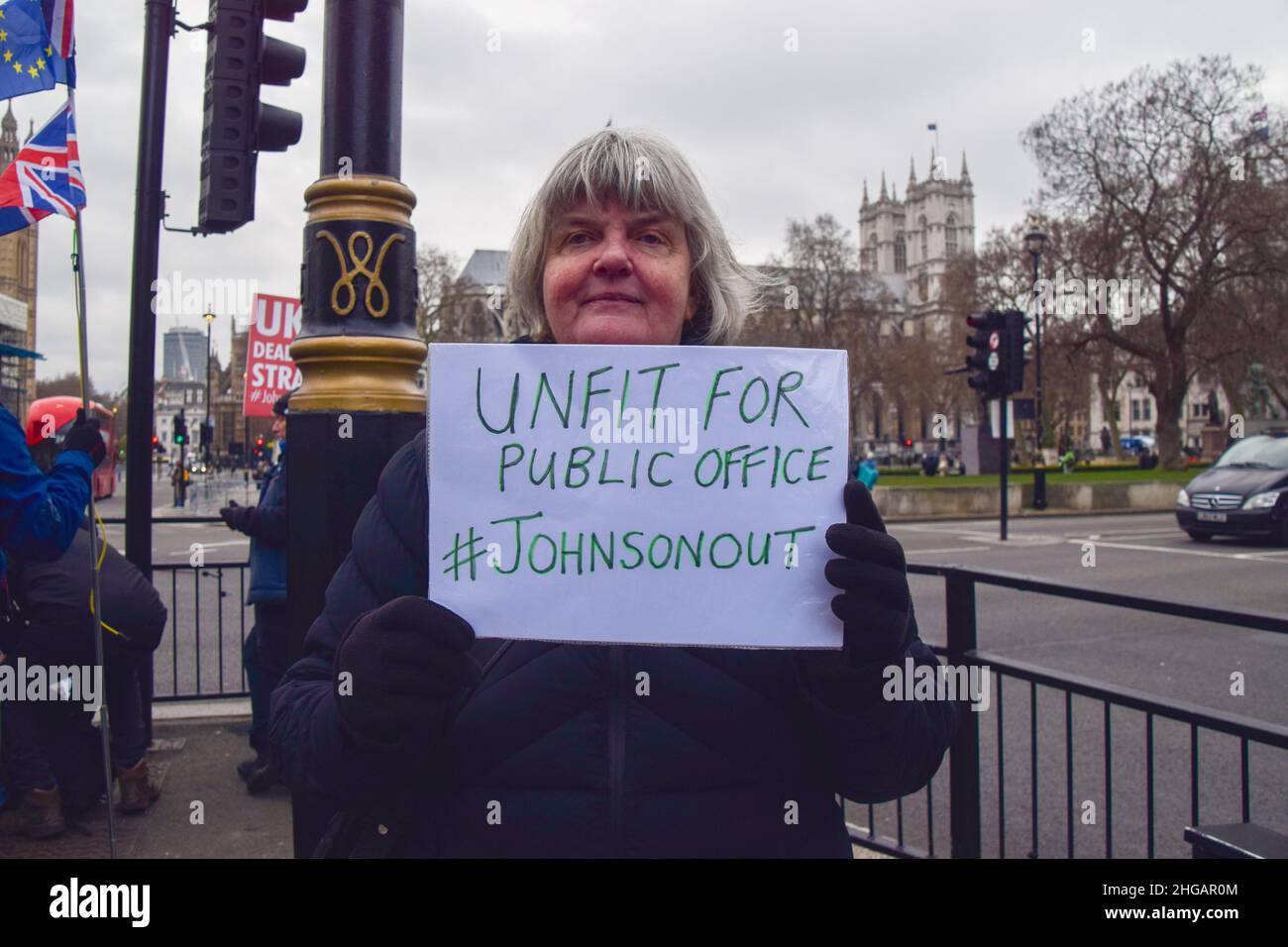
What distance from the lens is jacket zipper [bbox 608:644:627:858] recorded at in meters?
1.47

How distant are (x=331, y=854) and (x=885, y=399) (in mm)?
68126

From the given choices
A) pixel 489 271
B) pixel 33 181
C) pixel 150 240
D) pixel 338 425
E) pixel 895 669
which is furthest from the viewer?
pixel 489 271

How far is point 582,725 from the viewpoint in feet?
4.89

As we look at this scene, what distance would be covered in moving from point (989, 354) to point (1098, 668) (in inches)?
441

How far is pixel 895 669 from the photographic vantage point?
148 centimetres

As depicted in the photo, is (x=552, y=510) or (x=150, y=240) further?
(x=150, y=240)

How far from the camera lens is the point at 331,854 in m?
1.59

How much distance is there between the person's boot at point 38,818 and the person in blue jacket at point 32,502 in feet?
4.25

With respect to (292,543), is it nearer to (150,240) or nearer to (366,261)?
(366,261)
